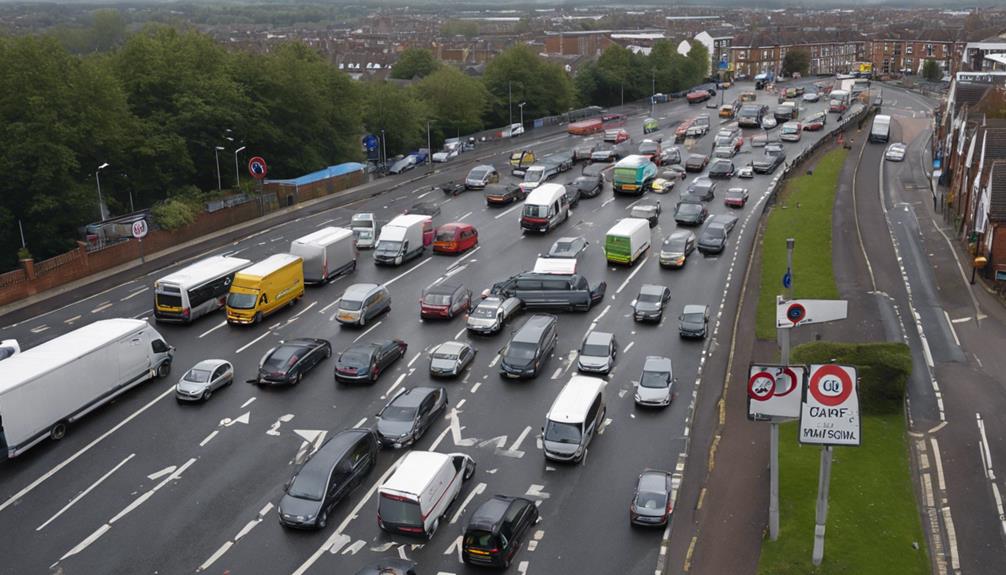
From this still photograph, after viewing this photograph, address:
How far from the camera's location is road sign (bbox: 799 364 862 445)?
2347 cm

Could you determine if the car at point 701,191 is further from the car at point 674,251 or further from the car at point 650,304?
the car at point 650,304

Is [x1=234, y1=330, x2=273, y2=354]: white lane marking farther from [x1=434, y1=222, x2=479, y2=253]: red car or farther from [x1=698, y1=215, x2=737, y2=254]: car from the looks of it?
[x1=698, y1=215, x2=737, y2=254]: car

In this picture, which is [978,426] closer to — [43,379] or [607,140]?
[43,379]

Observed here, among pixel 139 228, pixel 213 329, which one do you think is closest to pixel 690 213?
pixel 213 329

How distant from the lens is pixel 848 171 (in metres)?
85.1

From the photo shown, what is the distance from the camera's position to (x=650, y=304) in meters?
46.1

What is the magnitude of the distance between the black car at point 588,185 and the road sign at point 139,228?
106 ft

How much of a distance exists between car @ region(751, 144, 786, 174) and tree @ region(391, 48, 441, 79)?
79426 millimetres

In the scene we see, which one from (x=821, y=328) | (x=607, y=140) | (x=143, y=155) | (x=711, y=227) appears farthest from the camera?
(x=607, y=140)

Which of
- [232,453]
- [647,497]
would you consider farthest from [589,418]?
[232,453]

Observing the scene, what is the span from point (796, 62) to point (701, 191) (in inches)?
5448

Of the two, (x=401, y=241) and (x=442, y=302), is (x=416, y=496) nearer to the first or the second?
(x=442, y=302)

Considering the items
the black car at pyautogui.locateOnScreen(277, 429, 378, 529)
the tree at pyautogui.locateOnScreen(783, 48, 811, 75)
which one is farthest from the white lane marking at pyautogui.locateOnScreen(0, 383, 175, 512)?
the tree at pyautogui.locateOnScreen(783, 48, 811, 75)

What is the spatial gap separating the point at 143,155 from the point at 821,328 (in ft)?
167
